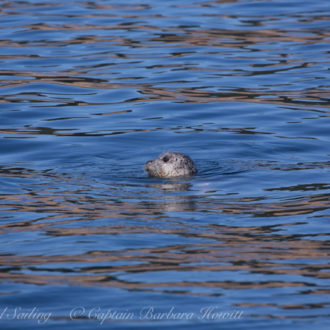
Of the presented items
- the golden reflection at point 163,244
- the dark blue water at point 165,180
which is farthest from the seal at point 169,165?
the golden reflection at point 163,244

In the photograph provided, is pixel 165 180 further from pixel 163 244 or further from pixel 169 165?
pixel 163 244

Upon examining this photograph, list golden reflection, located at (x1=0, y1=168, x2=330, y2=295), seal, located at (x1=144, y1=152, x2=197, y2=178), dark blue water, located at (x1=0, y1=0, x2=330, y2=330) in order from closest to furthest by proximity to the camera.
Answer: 1. dark blue water, located at (x1=0, y1=0, x2=330, y2=330)
2. golden reflection, located at (x1=0, y1=168, x2=330, y2=295)
3. seal, located at (x1=144, y1=152, x2=197, y2=178)

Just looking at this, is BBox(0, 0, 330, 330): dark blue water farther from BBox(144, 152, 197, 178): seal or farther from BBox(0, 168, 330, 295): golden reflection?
BBox(144, 152, 197, 178): seal

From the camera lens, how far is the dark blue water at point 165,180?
802cm

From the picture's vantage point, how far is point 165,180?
41.5 ft

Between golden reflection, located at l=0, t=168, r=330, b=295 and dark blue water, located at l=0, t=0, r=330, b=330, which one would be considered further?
golden reflection, located at l=0, t=168, r=330, b=295

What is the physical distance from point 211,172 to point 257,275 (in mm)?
4703

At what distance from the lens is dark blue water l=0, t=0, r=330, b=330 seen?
8.02m

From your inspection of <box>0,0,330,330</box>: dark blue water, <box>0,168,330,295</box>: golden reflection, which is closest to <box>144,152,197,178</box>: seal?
<box>0,0,330,330</box>: dark blue water

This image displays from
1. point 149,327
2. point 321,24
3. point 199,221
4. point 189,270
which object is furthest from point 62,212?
point 321,24

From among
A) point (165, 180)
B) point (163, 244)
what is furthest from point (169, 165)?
point (163, 244)

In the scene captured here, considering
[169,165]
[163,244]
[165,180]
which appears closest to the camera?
[163,244]

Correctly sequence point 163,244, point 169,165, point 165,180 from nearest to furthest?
point 163,244
point 169,165
point 165,180

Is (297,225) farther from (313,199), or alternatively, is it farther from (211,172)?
(211,172)
